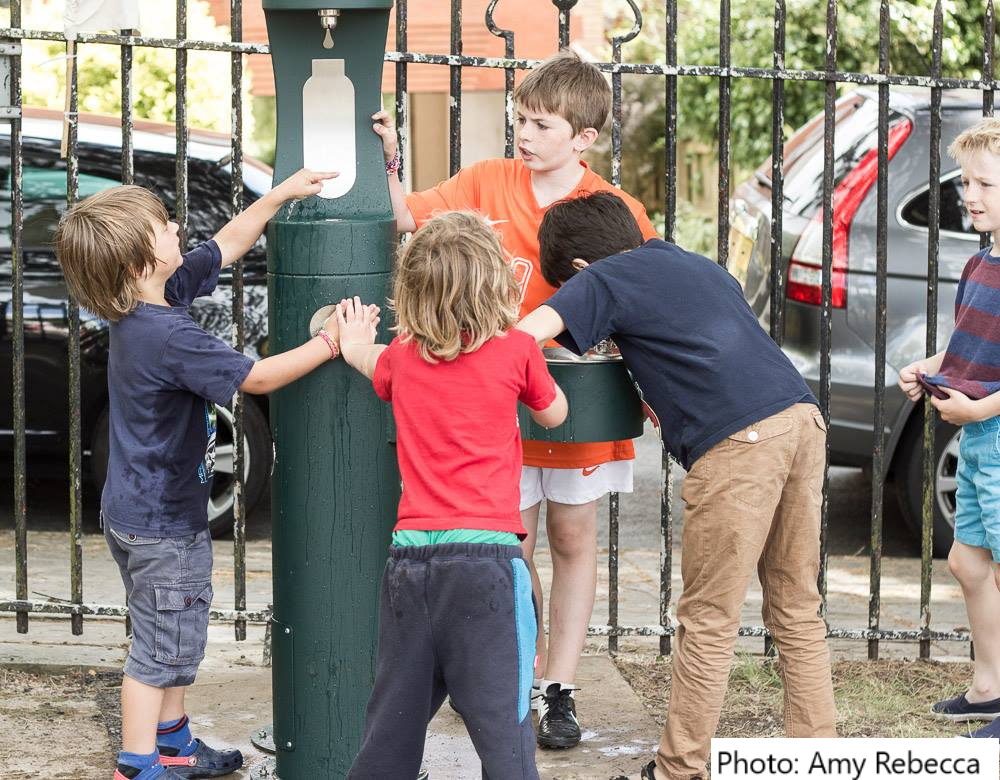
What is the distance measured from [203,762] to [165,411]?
85cm

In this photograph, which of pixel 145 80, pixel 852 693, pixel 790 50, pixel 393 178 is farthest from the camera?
pixel 145 80

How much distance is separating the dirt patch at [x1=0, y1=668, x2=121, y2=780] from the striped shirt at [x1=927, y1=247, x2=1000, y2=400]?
7.19 ft

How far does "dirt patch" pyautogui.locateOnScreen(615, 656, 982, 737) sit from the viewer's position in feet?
12.5

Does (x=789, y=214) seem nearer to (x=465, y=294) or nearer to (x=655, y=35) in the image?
(x=465, y=294)

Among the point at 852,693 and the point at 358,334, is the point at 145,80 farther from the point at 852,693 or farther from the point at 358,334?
the point at 358,334

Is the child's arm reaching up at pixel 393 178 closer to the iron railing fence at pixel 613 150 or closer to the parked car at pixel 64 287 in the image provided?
the iron railing fence at pixel 613 150

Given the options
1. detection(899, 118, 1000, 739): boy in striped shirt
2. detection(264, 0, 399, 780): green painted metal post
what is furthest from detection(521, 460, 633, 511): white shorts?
detection(899, 118, 1000, 739): boy in striped shirt

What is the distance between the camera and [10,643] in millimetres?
4309

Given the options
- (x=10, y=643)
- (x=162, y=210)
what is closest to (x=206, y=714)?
(x=10, y=643)

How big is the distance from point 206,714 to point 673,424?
1.46 m

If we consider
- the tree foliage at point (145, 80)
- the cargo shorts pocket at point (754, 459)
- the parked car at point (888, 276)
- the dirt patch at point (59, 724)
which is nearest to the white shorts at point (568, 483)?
the cargo shorts pocket at point (754, 459)

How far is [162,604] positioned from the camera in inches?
125

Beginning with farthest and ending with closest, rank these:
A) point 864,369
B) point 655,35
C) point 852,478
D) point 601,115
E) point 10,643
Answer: point 655,35, point 852,478, point 864,369, point 10,643, point 601,115

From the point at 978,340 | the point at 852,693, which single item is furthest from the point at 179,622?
the point at 978,340
